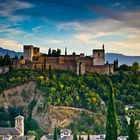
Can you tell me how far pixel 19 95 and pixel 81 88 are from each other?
4.59m

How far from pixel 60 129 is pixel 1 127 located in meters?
3.95

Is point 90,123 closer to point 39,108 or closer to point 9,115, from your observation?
point 39,108

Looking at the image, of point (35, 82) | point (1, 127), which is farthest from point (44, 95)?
point (1, 127)

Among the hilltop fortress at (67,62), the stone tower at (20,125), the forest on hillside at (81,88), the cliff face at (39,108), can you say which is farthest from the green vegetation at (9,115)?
the hilltop fortress at (67,62)

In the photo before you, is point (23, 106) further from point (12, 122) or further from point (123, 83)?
point (123, 83)

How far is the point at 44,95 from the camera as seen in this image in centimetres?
5091

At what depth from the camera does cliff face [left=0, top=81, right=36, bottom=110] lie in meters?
51.3

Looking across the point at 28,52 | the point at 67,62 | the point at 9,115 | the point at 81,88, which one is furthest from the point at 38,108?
the point at 28,52

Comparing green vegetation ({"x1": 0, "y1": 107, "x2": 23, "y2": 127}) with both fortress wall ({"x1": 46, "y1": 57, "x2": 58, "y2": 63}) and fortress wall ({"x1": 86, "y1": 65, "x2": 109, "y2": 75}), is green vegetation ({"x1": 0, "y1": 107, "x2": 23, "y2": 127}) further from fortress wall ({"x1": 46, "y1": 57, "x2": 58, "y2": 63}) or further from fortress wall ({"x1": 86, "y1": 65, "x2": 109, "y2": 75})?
fortress wall ({"x1": 86, "y1": 65, "x2": 109, "y2": 75})

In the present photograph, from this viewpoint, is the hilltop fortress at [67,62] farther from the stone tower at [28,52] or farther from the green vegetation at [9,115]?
the green vegetation at [9,115]

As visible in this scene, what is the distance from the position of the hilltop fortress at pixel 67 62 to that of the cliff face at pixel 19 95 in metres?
1.78

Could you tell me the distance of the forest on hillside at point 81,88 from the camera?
5006 cm

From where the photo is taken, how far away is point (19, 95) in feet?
170

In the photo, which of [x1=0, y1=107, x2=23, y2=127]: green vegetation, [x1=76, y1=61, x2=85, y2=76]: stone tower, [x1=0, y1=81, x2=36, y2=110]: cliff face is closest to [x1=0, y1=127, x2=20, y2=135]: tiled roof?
[x1=0, y1=107, x2=23, y2=127]: green vegetation
